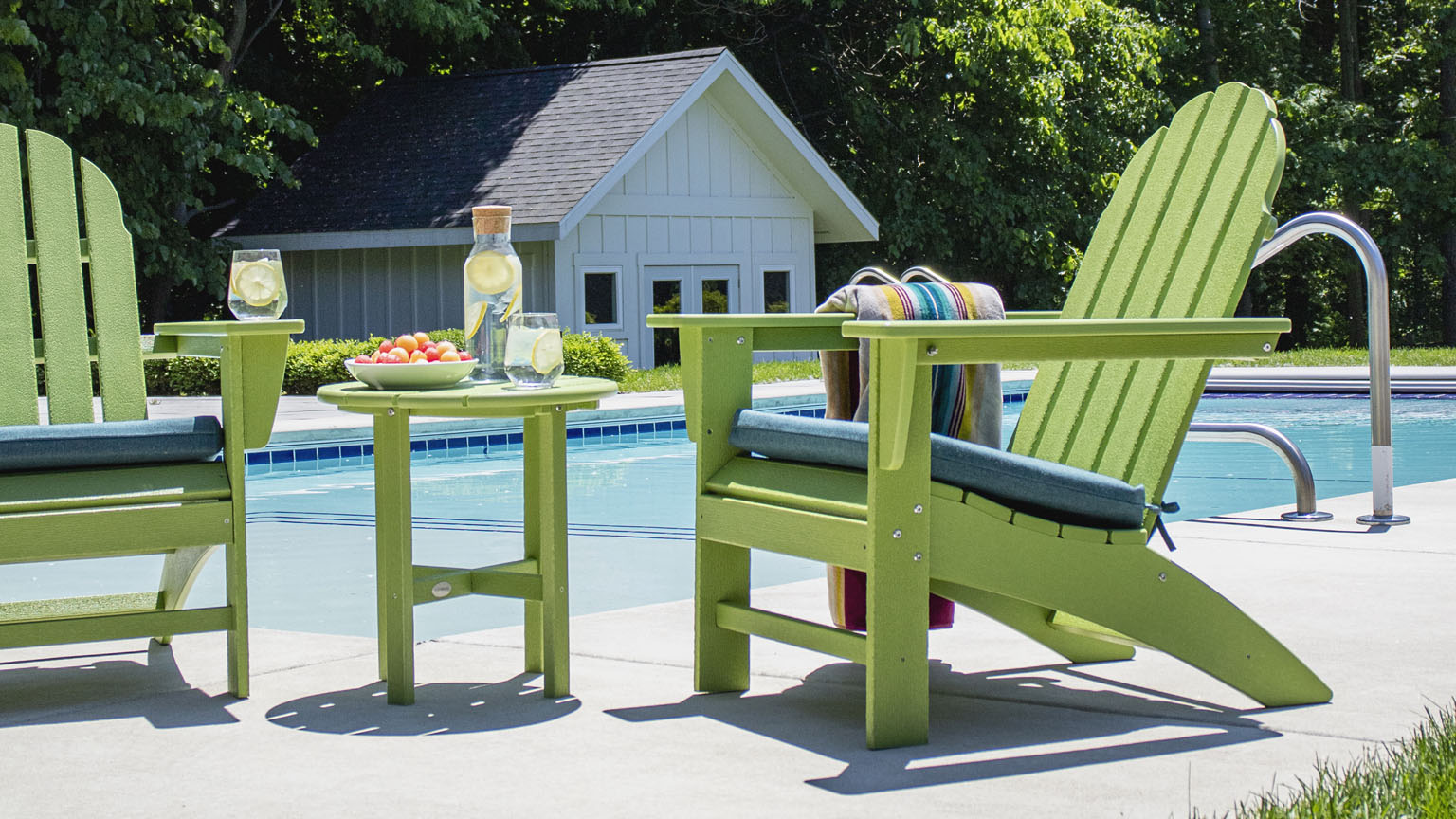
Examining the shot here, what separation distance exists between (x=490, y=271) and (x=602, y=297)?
13.2m

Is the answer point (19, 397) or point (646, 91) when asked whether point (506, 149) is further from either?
point (19, 397)

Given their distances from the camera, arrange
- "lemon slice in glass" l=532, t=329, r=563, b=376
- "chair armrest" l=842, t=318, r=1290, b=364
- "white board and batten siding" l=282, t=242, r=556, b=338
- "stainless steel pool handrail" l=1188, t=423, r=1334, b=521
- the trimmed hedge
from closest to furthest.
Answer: "chair armrest" l=842, t=318, r=1290, b=364 → "lemon slice in glass" l=532, t=329, r=563, b=376 → "stainless steel pool handrail" l=1188, t=423, r=1334, b=521 → the trimmed hedge → "white board and batten siding" l=282, t=242, r=556, b=338

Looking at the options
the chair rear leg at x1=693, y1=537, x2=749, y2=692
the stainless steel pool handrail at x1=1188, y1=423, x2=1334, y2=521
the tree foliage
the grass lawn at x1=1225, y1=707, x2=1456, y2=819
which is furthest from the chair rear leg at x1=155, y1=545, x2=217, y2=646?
the tree foliage

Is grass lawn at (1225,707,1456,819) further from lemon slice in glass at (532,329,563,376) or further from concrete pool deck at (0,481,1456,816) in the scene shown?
lemon slice in glass at (532,329,563,376)

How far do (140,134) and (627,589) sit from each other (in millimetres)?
12490

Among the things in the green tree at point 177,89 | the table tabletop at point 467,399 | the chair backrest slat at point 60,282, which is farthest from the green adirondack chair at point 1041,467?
the green tree at point 177,89

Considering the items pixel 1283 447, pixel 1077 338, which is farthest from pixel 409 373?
pixel 1283 447

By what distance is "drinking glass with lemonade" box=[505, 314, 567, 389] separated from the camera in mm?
3363

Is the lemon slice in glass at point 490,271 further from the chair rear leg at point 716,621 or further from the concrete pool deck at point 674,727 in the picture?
the concrete pool deck at point 674,727

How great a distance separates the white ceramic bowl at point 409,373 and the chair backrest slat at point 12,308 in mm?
Result: 984

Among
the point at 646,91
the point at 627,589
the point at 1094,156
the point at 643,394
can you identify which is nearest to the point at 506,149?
the point at 646,91

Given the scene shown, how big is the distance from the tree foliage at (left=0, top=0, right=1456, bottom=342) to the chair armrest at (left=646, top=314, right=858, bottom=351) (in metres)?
13.7

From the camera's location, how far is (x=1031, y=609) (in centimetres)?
345

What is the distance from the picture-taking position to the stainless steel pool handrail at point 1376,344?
18.1 ft
